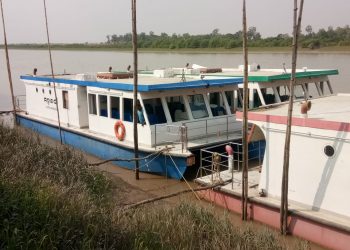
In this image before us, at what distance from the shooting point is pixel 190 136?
13.3 m

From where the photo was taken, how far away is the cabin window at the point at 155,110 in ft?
43.8

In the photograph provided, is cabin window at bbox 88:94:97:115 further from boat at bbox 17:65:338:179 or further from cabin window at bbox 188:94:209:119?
cabin window at bbox 188:94:209:119

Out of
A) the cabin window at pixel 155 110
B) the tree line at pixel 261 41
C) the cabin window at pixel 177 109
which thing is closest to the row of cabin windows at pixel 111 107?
the cabin window at pixel 155 110

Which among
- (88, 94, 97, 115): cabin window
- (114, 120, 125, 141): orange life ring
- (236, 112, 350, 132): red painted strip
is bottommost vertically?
(114, 120, 125, 141): orange life ring

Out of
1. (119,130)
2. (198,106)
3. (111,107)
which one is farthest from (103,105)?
(198,106)

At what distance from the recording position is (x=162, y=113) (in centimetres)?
1351

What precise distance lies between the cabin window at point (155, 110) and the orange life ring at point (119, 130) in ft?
3.74

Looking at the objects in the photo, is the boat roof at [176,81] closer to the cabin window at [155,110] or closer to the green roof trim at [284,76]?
the green roof trim at [284,76]

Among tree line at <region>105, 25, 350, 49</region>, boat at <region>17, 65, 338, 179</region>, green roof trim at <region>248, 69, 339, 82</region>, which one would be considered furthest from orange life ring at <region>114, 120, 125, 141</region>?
tree line at <region>105, 25, 350, 49</region>

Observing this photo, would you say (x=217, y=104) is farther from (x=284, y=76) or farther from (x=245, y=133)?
(x=245, y=133)

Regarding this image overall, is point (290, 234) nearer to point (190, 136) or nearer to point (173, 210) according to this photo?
point (173, 210)

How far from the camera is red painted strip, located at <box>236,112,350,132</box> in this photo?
796 cm

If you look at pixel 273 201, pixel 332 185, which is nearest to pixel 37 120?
pixel 273 201

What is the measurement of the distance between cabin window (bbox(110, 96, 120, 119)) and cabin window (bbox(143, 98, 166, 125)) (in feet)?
5.07
